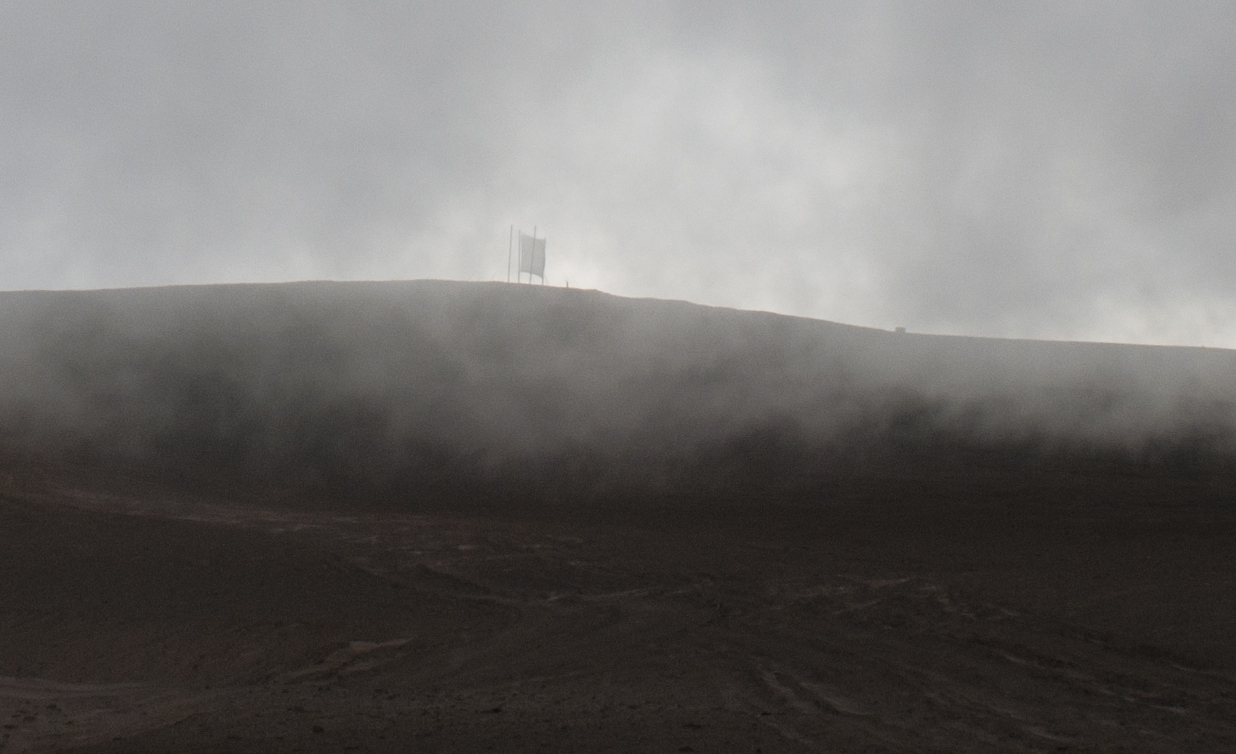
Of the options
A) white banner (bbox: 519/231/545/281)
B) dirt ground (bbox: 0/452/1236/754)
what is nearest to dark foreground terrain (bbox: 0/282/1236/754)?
dirt ground (bbox: 0/452/1236/754)

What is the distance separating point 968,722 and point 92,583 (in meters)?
11.1

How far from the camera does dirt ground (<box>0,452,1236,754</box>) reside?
6836 millimetres

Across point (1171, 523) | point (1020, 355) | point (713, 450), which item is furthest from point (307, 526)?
point (1020, 355)

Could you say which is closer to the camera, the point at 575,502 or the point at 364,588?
the point at 364,588

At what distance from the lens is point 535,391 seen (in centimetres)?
2755

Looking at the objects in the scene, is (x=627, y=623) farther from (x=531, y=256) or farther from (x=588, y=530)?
(x=531, y=256)

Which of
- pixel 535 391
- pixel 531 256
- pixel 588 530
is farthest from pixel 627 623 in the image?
pixel 531 256

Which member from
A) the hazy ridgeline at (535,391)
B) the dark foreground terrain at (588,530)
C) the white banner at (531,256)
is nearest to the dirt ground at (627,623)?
the dark foreground terrain at (588,530)

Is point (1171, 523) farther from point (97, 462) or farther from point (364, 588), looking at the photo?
point (97, 462)

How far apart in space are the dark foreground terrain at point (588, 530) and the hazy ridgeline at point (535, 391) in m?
0.14

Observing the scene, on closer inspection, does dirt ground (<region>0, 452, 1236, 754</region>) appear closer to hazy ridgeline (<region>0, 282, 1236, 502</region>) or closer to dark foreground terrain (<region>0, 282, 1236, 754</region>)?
dark foreground terrain (<region>0, 282, 1236, 754</region>)

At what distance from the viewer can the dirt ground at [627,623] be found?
684cm

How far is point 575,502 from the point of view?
19656 millimetres

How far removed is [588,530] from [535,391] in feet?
36.8
